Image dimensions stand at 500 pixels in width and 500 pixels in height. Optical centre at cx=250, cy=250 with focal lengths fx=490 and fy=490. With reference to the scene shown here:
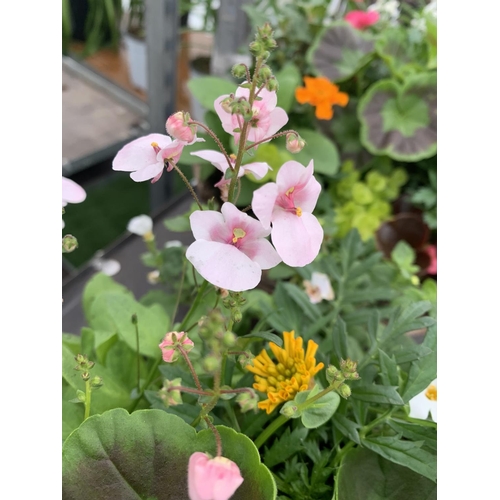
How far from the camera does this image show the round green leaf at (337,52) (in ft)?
3.43

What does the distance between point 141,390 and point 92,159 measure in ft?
3.57

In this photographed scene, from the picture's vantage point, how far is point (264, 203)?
0.93 feet

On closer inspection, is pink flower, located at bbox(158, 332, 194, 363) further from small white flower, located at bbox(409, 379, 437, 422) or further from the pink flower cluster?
small white flower, located at bbox(409, 379, 437, 422)

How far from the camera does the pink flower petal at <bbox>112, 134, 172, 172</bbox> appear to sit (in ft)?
1.05

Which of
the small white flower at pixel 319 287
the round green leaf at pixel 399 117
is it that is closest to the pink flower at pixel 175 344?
the small white flower at pixel 319 287

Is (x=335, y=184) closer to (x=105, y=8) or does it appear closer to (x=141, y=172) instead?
(x=141, y=172)

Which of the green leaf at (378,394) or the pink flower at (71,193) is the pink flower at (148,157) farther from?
the green leaf at (378,394)

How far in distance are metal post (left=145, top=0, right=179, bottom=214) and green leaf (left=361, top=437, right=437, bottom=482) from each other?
839mm

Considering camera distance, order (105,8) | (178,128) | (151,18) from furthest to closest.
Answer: (105,8) → (151,18) → (178,128)

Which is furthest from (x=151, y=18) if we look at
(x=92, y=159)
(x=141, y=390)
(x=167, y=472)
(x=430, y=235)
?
(x=167, y=472)

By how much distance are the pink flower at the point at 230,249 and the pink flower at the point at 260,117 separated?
57mm

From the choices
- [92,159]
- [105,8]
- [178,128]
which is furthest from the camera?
[105,8]

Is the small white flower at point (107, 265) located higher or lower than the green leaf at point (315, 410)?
lower

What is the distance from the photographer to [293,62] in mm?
1141
